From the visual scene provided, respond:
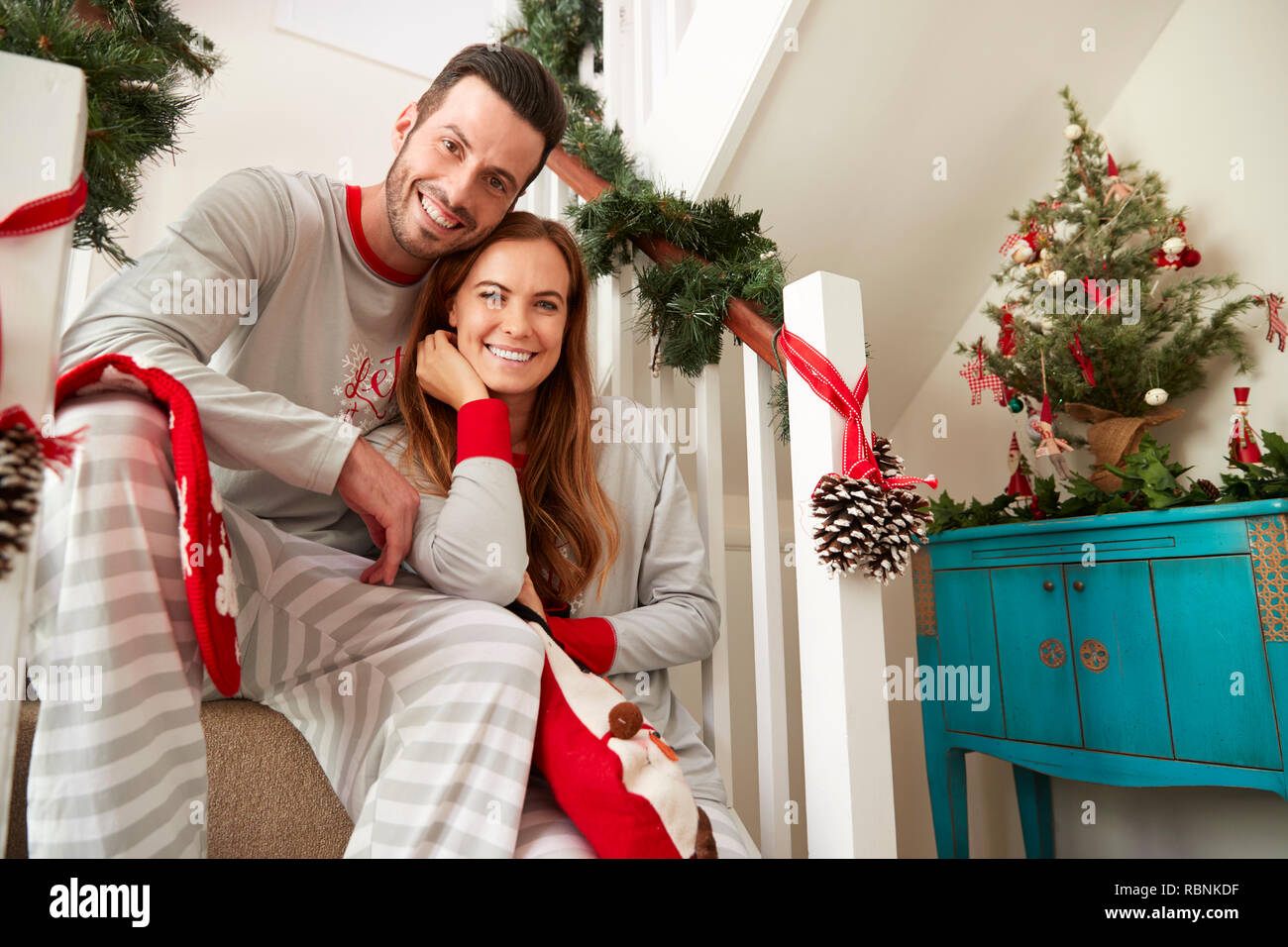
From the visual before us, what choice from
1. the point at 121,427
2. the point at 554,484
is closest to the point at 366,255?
the point at 554,484

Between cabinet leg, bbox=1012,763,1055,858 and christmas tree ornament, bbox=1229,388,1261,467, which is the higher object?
christmas tree ornament, bbox=1229,388,1261,467

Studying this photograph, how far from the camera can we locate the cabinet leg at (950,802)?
1820mm

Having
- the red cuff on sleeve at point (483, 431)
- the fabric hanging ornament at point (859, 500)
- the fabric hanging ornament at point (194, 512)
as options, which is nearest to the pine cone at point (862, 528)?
the fabric hanging ornament at point (859, 500)

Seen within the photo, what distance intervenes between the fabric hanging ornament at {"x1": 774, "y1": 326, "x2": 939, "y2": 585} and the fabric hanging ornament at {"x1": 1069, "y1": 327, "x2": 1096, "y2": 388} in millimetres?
1016

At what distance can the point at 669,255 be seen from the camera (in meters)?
1.33

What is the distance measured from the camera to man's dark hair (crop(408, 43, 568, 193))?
1.17 metres

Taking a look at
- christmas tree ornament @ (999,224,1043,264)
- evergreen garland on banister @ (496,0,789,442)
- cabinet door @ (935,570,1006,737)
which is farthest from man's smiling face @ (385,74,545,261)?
cabinet door @ (935,570,1006,737)

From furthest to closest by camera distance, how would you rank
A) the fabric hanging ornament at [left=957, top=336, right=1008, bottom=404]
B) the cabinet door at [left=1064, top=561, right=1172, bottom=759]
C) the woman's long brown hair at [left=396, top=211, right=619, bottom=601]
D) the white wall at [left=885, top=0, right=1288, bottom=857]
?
the fabric hanging ornament at [left=957, top=336, right=1008, bottom=404] → the white wall at [left=885, top=0, right=1288, bottom=857] → the cabinet door at [left=1064, top=561, right=1172, bottom=759] → the woman's long brown hair at [left=396, top=211, right=619, bottom=601]

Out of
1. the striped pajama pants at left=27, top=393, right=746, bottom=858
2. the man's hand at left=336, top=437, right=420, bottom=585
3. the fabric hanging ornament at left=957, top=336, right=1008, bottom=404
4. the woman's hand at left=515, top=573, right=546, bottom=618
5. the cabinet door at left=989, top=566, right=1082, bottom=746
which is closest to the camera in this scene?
the striped pajama pants at left=27, top=393, right=746, bottom=858

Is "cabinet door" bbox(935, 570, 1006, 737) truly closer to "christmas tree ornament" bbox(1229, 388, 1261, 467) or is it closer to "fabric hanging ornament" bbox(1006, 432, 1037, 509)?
"fabric hanging ornament" bbox(1006, 432, 1037, 509)

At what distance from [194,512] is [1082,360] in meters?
1.76

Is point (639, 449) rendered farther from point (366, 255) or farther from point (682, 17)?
point (682, 17)

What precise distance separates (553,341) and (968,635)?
121 centimetres

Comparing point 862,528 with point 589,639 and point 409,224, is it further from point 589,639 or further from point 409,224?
point 409,224
